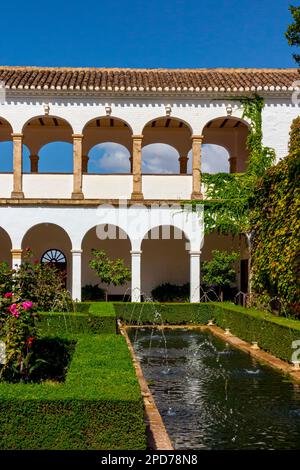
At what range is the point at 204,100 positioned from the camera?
21.9 m

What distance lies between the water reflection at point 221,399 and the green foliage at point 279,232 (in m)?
2.92

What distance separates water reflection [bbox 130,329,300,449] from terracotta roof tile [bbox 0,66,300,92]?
1038 cm

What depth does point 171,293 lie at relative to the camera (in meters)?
24.0

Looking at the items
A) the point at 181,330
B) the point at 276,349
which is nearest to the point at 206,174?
the point at 181,330

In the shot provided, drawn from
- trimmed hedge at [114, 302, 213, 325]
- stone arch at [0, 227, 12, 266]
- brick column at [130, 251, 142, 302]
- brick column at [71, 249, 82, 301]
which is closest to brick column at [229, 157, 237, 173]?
brick column at [130, 251, 142, 302]

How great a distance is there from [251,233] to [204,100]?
15.6ft

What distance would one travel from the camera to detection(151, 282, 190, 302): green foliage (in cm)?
2367

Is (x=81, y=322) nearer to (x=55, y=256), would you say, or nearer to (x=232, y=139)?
(x=55, y=256)

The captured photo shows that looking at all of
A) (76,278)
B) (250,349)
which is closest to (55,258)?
(76,278)

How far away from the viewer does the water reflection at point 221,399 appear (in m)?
6.98

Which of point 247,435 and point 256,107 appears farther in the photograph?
point 256,107

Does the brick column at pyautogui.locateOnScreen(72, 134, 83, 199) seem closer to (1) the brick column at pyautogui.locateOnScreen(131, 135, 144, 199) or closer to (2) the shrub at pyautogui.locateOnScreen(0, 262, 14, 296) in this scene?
(1) the brick column at pyautogui.locateOnScreen(131, 135, 144, 199)

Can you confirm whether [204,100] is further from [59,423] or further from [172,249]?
[59,423]

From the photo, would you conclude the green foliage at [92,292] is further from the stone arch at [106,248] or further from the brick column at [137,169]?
the brick column at [137,169]
